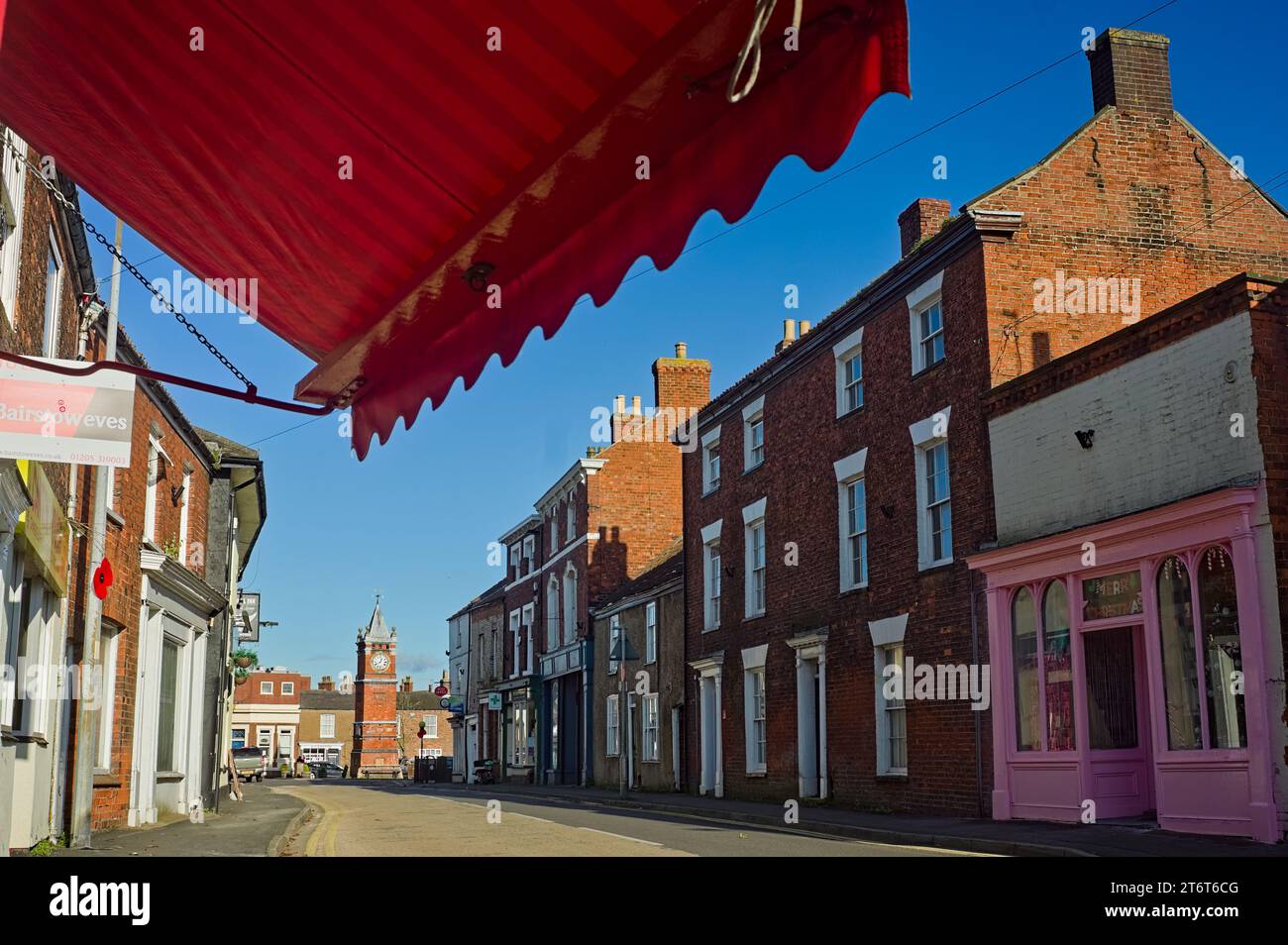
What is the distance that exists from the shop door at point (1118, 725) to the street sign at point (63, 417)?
42.8ft

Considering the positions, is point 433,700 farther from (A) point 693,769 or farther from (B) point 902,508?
(B) point 902,508

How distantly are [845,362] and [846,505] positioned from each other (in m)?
2.75

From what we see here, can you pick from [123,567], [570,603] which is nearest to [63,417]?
[123,567]

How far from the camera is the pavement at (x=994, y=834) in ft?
42.4

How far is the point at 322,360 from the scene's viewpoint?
5246mm

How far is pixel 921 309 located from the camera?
21.1m

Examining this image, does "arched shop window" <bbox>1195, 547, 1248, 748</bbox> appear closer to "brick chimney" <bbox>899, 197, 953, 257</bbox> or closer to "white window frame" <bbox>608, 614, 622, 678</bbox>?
"brick chimney" <bbox>899, 197, 953, 257</bbox>

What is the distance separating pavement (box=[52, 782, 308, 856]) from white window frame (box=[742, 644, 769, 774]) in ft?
Answer: 31.0

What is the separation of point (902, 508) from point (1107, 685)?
5.35 metres

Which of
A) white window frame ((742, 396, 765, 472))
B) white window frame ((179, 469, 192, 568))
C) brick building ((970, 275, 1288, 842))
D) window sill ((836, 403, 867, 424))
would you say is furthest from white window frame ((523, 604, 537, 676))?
brick building ((970, 275, 1288, 842))

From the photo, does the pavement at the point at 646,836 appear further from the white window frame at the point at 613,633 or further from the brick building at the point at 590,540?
the brick building at the point at 590,540

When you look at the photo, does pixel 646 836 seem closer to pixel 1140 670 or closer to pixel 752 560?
pixel 1140 670

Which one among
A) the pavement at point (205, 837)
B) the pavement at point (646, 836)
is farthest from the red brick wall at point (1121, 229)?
the pavement at point (205, 837)

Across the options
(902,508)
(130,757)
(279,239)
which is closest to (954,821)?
(902,508)
